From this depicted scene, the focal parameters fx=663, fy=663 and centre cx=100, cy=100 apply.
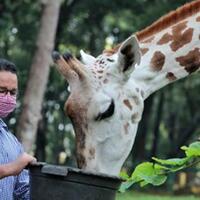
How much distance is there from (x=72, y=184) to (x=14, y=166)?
16.2 inches

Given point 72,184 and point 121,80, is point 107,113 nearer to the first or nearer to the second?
point 121,80

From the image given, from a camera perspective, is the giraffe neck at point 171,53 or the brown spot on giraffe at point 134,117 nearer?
the brown spot on giraffe at point 134,117

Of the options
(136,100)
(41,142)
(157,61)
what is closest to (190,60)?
(157,61)

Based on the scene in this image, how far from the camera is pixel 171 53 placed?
17.3ft

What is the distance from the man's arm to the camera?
3633mm

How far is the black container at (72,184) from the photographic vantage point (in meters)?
3.38

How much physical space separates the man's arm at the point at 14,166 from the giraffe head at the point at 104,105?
37.6 inches

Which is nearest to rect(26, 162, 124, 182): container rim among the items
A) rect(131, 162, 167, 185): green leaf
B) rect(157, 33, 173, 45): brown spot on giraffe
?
rect(131, 162, 167, 185): green leaf

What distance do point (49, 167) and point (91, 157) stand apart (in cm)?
117

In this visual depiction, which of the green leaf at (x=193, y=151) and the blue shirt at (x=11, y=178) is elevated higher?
the green leaf at (x=193, y=151)

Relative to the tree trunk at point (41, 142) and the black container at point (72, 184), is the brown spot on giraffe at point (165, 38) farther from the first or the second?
the tree trunk at point (41, 142)

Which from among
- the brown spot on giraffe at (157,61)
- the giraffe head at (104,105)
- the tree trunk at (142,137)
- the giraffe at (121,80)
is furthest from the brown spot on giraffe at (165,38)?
the tree trunk at (142,137)

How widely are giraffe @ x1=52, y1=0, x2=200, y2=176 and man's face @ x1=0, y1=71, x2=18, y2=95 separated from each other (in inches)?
24.3

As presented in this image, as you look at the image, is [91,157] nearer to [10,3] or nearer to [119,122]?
[119,122]
